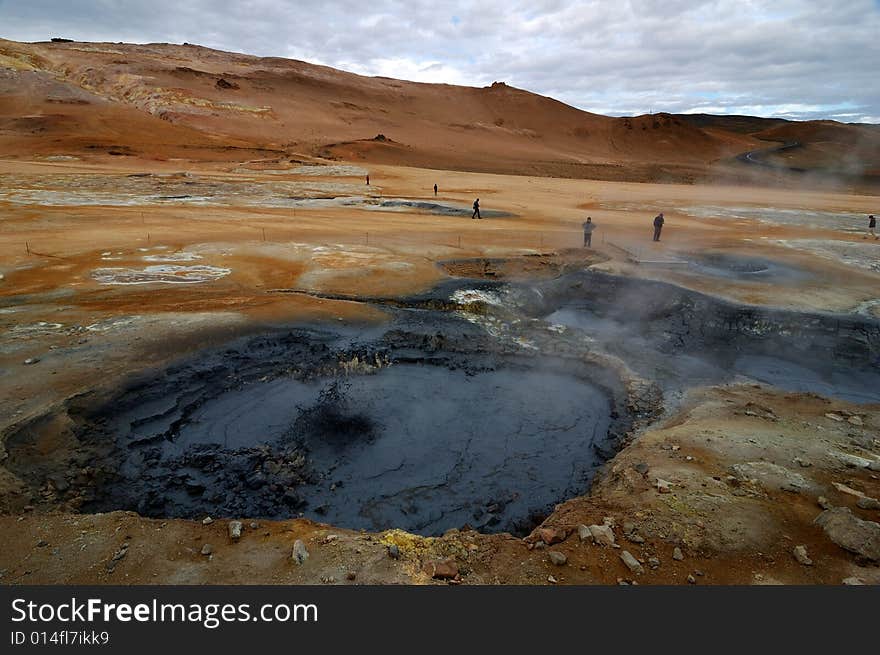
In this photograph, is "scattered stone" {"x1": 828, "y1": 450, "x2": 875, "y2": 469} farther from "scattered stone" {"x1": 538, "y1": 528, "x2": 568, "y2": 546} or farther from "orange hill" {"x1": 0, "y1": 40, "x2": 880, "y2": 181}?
"orange hill" {"x1": 0, "y1": 40, "x2": 880, "y2": 181}

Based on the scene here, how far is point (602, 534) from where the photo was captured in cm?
503

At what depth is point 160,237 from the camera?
58.7 ft

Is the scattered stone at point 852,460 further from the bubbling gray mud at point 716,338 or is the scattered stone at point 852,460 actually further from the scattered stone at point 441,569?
the scattered stone at point 441,569

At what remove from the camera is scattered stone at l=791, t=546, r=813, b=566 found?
15.2 ft

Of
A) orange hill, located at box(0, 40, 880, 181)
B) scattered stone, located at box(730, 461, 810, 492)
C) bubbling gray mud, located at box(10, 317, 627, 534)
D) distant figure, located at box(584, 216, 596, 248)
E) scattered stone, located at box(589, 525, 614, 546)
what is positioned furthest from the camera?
orange hill, located at box(0, 40, 880, 181)

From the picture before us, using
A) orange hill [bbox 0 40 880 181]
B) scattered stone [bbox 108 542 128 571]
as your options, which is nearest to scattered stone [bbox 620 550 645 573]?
scattered stone [bbox 108 542 128 571]

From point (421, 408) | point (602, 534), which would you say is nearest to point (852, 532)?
point (602, 534)

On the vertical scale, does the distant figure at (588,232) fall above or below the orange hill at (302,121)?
below

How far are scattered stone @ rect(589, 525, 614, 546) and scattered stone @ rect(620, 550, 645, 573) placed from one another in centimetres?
17

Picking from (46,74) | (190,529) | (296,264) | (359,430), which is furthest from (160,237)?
(46,74)

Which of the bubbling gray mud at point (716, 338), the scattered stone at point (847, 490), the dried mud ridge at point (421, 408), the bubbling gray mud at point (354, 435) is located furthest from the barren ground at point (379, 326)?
the bubbling gray mud at point (716, 338)

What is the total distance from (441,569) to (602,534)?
164 centimetres

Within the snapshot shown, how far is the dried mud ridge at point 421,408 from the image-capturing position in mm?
6438

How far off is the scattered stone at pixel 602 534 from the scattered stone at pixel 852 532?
2003mm
